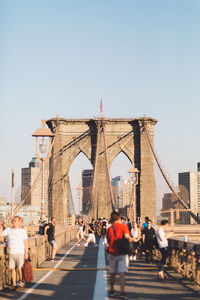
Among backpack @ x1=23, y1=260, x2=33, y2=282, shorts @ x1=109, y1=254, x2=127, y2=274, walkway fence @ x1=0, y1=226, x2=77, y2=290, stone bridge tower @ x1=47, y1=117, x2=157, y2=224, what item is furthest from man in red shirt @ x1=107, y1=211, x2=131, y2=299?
stone bridge tower @ x1=47, y1=117, x2=157, y2=224

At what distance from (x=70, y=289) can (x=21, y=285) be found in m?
1.11

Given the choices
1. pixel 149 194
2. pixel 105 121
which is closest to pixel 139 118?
pixel 105 121

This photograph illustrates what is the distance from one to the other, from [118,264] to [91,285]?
250cm

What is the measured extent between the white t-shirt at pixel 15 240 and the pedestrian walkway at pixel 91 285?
0.87 meters

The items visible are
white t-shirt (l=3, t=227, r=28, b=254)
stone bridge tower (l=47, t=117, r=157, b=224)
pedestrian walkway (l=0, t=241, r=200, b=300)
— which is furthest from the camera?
stone bridge tower (l=47, t=117, r=157, b=224)

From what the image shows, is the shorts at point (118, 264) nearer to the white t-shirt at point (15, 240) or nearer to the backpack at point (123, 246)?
the backpack at point (123, 246)

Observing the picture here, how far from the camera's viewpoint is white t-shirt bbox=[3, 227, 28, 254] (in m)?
13.2

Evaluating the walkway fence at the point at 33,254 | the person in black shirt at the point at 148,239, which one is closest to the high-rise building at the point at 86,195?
the walkway fence at the point at 33,254

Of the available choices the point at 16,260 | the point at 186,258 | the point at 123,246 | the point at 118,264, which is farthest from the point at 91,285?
the point at 186,258

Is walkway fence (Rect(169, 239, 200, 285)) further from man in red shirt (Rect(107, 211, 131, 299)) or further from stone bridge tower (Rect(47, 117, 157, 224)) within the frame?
stone bridge tower (Rect(47, 117, 157, 224))

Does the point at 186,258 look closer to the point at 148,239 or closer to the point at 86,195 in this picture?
the point at 148,239

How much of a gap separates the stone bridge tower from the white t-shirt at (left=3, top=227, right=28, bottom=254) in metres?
64.8

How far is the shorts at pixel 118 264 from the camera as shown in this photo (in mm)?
12031

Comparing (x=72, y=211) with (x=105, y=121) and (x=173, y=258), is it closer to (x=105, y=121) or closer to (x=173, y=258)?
(x=105, y=121)
